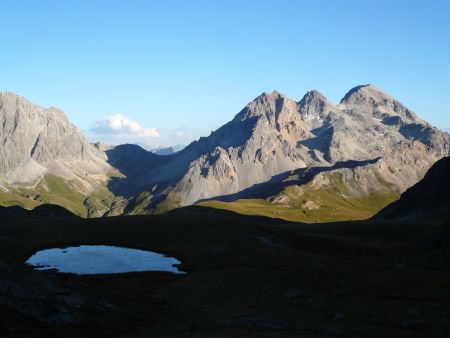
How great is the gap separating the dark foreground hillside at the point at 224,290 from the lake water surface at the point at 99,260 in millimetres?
3056

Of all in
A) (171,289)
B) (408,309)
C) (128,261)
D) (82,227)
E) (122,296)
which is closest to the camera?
(408,309)

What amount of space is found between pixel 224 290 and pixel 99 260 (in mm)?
31504

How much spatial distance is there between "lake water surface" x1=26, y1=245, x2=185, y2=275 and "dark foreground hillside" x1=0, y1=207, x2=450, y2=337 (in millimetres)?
3056

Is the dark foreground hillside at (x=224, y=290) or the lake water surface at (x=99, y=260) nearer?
the dark foreground hillside at (x=224, y=290)

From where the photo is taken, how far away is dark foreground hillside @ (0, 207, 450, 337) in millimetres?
47156

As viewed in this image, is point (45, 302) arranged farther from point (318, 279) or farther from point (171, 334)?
point (318, 279)

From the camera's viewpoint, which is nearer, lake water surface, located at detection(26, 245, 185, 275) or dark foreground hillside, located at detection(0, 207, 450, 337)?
dark foreground hillside, located at detection(0, 207, 450, 337)

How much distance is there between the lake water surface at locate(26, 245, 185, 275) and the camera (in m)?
83.8

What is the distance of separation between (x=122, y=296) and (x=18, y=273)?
12.2 meters

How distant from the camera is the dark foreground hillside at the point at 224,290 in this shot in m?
47.2

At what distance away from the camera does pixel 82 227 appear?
413ft

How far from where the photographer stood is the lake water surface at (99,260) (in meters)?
83.8

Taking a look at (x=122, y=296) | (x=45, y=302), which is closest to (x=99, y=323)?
(x=45, y=302)

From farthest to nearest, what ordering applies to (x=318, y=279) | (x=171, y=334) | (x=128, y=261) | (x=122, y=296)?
(x=128, y=261)
(x=318, y=279)
(x=122, y=296)
(x=171, y=334)
